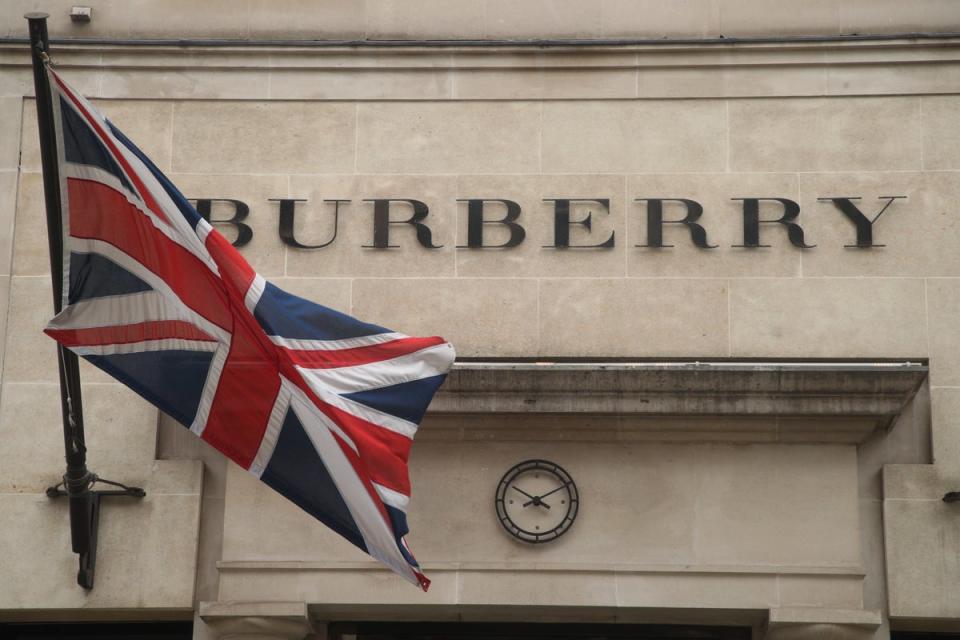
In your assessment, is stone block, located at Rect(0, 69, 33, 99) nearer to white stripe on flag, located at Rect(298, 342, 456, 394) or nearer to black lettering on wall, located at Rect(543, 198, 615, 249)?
black lettering on wall, located at Rect(543, 198, 615, 249)

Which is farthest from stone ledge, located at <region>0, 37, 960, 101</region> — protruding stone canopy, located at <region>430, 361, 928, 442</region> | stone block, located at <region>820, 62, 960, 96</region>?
protruding stone canopy, located at <region>430, 361, 928, 442</region>

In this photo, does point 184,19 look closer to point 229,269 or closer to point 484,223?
point 484,223

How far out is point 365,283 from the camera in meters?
17.5

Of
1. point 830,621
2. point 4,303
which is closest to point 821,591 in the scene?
point 830,621

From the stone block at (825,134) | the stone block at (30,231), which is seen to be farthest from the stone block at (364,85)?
the stone block at (825,134)

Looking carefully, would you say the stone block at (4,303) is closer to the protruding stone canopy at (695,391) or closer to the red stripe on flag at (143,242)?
the red stripe on flag at (143,242)

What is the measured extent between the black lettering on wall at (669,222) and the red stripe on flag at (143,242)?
4665 millimetres

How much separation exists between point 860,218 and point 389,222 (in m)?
4.45

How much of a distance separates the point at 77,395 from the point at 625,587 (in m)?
5.09

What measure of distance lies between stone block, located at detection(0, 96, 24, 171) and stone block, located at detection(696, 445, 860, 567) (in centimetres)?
726

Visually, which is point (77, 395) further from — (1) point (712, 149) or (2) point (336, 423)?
(1) point (712, 149)

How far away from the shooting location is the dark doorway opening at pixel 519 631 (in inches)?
667

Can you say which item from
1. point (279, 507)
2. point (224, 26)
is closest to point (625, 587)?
point (279, 507)

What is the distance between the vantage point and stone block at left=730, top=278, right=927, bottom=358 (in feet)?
55.9
